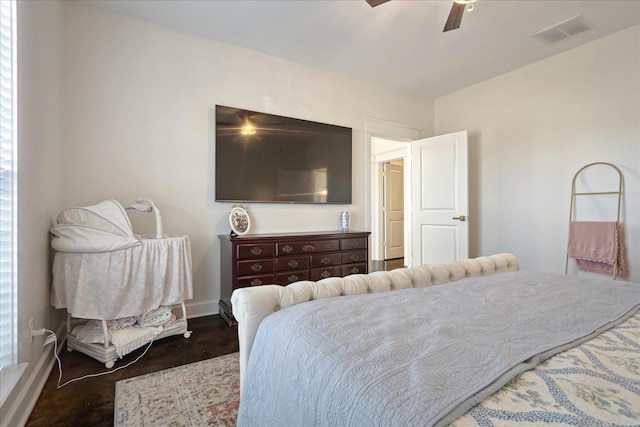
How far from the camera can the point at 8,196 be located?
1.41 meters

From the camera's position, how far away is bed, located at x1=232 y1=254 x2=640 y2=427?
0.59m

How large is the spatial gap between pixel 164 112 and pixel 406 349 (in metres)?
2.92

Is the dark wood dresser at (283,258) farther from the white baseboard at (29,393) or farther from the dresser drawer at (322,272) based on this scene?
the white baseboard at (29,393)

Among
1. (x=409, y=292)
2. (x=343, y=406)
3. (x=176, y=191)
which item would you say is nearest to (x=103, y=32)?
(x=176, y=191)

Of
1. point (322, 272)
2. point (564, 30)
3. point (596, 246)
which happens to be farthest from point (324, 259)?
point (564, 30)

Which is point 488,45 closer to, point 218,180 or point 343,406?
point 218,180

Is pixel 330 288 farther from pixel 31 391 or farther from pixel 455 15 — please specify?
pixel 455 15

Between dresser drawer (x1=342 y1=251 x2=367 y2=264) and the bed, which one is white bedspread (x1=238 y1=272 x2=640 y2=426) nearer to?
the bed

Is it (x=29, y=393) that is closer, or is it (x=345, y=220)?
(x=29, y=393)

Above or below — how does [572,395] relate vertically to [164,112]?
below

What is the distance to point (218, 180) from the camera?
3012 millimetres

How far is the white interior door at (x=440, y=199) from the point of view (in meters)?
3.83

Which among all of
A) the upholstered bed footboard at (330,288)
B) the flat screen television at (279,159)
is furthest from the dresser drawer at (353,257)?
the upholstered bed footboard at (330,288)

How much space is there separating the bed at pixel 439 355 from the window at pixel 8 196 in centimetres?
113
